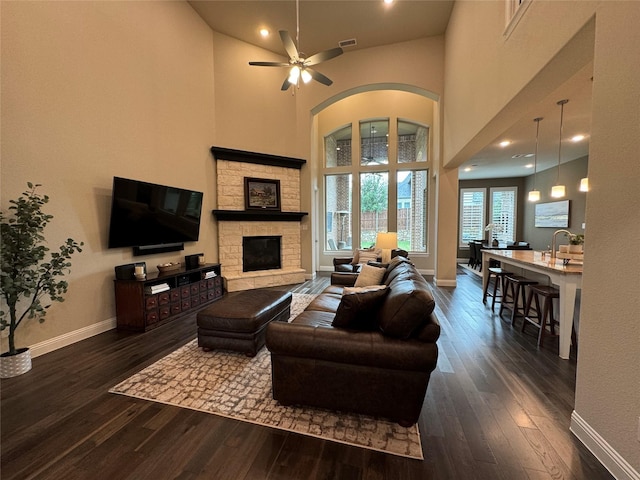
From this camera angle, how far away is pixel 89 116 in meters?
3.29

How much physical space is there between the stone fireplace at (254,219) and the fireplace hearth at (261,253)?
6 centimetres

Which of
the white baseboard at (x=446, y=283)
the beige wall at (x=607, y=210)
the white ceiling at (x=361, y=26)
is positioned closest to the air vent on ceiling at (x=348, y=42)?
the white ceiling at (x=361, y=26)

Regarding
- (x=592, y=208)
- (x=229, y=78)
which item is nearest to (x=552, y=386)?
(x=592, y=208)

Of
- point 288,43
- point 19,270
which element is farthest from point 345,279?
point 19,270

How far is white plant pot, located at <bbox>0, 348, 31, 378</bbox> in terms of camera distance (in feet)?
8.09

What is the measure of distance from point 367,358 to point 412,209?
6.54m

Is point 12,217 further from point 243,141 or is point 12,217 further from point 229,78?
point 229,78

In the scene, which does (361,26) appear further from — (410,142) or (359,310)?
(359,310)

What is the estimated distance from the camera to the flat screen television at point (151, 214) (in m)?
3.51

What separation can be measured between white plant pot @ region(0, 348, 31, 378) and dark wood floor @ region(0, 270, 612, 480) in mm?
79

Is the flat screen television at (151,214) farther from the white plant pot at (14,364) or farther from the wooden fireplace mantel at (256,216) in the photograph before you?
the white plant pot at (14,364)

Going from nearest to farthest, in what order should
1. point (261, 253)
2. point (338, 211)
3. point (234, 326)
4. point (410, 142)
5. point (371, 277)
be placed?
point (234, 326) → point (371, 277) → point (261, 253) → point (410, 142) → point (338, 211)

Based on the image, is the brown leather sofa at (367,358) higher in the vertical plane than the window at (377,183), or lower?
lower

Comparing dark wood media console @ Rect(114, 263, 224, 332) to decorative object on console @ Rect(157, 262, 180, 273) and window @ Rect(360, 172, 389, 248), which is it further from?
window @ Rect(360, 172, 389, 248)
